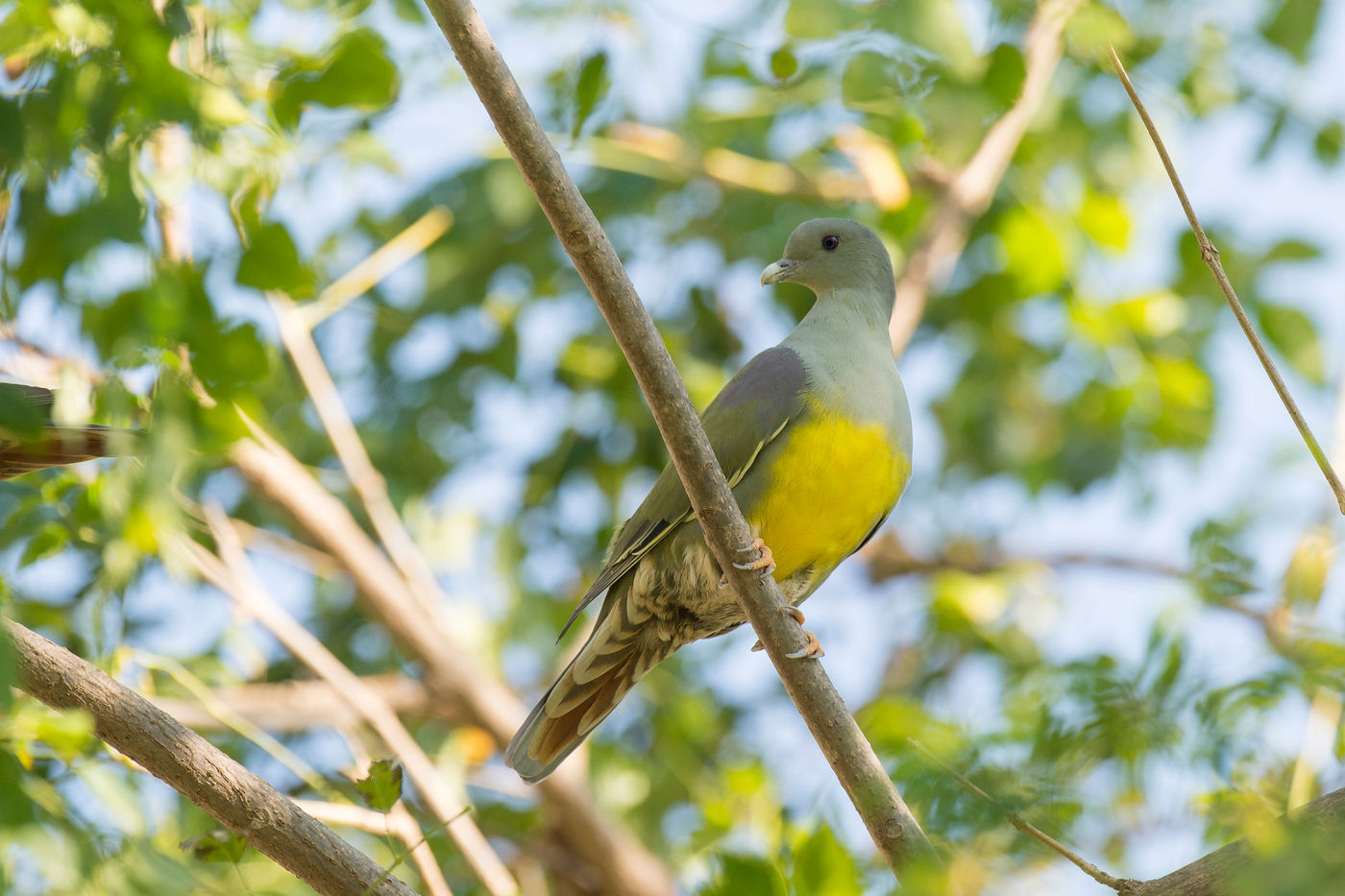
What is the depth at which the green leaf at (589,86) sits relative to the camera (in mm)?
2662

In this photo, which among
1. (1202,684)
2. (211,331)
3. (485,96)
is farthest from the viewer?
(211,331)

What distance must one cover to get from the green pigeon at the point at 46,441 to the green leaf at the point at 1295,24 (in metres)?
2.67

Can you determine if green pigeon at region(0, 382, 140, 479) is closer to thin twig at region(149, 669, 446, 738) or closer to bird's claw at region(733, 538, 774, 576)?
bird's claw at region(733, 538, 774, 576)

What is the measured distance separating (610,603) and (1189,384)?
2676 mm

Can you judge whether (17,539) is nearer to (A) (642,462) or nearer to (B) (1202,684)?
(B) (1202,684)

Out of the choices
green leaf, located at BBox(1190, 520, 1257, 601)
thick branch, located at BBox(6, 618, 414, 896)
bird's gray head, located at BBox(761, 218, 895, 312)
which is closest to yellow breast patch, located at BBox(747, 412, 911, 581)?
bird's gray head, located at BBox(761, 218, 895, 312)

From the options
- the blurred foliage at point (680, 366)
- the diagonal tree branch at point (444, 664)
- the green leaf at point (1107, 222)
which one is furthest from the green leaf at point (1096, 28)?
the diagonal tree branch at point (444, 664)

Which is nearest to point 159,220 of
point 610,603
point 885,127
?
point 610,603

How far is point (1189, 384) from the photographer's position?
16.1 feet

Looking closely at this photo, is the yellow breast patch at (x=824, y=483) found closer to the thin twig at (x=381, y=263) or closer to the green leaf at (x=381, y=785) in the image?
the green leaf at (x=381, y=785)

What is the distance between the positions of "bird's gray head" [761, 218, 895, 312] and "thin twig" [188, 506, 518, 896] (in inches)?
73.5

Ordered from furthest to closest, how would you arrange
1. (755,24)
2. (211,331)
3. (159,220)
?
(755,24), (159,220), (211,331)

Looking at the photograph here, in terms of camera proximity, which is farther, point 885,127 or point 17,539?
point 885,127

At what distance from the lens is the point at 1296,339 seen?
4.64 m
